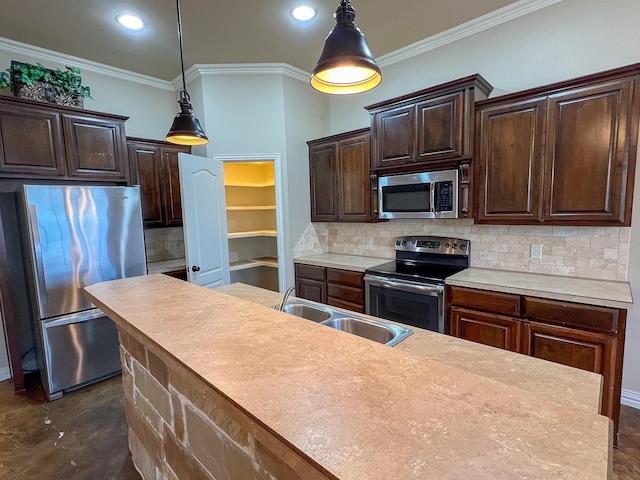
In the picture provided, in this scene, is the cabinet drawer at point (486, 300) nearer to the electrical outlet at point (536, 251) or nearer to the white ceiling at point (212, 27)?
the electrical outlet at point (536, 251)

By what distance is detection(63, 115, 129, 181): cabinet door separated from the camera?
271 cm

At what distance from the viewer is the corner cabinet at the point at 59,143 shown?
2439mm

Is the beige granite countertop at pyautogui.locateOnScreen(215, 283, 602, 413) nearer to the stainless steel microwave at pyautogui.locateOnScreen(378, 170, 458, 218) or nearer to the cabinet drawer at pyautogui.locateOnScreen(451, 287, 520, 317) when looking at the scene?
the cabinet drawer at pyautogui.locateOnScreen(451, 287, 520, 317)

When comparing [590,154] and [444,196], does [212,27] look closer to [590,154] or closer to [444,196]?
[444,196]

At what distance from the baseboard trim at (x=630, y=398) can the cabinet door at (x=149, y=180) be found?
4.28m

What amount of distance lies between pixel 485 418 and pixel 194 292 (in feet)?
3.98

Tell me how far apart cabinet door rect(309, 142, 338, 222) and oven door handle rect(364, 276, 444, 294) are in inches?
37.4

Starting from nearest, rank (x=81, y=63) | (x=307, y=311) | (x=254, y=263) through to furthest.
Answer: (x=307, y=311) → (x=81, y=63) → (x=254, y=263)

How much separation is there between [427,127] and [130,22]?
2.55 metres

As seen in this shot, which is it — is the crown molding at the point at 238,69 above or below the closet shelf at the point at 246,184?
above

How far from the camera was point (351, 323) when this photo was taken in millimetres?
1683

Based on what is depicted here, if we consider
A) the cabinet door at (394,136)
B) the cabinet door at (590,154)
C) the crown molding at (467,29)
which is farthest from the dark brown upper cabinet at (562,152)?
the crown molding at (467,29)

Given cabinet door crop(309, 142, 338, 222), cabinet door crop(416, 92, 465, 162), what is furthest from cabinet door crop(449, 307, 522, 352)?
cabinet door crop(309, 142, 338, 222)

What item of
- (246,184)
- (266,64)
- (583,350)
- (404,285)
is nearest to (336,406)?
(583,350)
